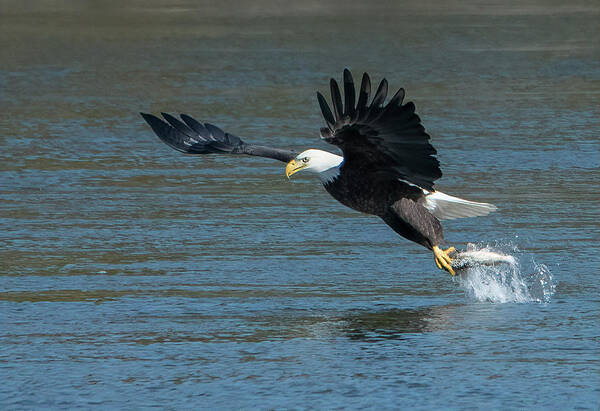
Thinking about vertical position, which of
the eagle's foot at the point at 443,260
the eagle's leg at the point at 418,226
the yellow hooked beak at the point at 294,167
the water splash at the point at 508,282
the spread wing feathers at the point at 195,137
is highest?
the spread wing feathers at the point at 195,137

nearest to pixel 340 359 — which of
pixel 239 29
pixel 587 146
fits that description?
pixel 587 146

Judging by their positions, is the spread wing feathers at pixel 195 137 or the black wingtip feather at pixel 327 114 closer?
the black wingtip feather at pixel 327 114

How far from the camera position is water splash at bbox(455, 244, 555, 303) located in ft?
24.7

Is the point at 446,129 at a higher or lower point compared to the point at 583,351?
higher

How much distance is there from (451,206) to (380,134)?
116 cm

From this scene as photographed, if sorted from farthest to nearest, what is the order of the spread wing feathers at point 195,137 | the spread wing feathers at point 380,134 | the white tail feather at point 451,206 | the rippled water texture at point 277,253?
1. the spread wing feathers at point 195,137
2. the white tail feather at point 451,206
3. the spread wing feathers at point 380,134
4. the rippled water texture at point 277,253

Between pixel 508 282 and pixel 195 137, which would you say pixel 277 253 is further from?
pixel 508 282

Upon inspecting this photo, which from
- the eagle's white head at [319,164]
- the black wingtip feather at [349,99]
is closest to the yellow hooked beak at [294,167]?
the eagle's white head at [319,164]

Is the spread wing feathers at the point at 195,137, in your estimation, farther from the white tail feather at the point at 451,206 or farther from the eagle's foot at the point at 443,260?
the eagle's foot at the point at 443,260

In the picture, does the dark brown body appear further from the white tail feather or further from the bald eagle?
the white tail feather

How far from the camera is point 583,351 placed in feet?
20.9

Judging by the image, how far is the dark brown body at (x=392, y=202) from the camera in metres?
7.77

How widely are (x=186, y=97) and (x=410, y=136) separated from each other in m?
9.02

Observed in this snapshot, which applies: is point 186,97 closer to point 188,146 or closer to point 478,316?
point 188,146
